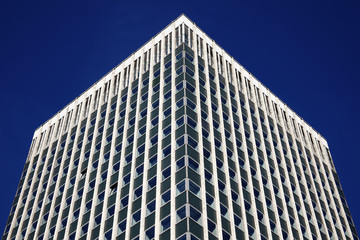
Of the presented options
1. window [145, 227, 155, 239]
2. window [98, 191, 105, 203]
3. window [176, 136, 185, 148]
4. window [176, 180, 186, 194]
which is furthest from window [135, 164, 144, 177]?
window [145, 227, 155, 239]

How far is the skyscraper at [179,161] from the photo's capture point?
66.2 meters

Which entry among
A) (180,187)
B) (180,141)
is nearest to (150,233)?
(180,187)

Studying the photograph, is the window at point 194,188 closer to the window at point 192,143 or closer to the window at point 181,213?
the window at point 181,213

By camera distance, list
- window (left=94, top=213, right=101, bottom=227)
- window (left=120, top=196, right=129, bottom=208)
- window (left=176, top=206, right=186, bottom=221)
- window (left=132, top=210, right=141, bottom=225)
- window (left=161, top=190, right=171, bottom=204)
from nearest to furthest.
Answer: window (left=176, top=206, right=186, bottom=221) → window (left=161, top=190, right=171, bottom=204) → window (left=132, top=210, right=141, bottom=225) → window (left=120, top=196, right=129, bottom=208) → window (left=94, top=213, right=101, bottom=227)

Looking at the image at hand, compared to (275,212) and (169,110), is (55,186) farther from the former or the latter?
(275,212)

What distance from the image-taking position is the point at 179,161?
224 ft

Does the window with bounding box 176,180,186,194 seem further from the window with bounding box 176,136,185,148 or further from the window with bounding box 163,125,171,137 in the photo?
the window with bounding box 163,125,171,137

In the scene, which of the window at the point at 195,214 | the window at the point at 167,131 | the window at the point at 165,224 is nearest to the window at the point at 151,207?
the window at the point at 165,224

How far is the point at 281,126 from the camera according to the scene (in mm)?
97250

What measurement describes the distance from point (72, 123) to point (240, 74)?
28026 mm

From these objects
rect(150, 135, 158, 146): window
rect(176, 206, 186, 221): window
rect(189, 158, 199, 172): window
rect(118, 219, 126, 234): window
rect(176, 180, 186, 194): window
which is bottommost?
rect(176, 206, 186, 221): window

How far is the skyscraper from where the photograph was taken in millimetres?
66188

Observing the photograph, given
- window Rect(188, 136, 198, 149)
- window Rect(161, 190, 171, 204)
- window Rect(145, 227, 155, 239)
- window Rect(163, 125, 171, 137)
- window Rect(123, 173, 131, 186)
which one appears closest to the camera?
window Rect(145, 227, 155, 239)

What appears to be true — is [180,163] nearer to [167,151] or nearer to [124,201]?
[167,151]
